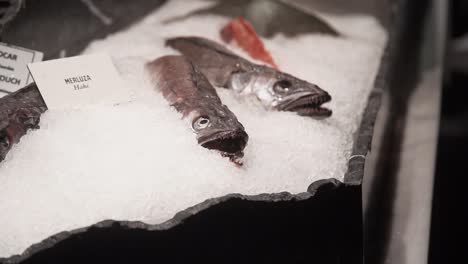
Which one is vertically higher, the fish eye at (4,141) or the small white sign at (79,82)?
the small white sign at (79,82)

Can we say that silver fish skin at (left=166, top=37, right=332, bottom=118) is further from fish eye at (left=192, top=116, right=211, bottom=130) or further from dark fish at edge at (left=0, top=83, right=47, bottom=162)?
dark fish at edge at (left=0, top=83, right=47, bottom=162)

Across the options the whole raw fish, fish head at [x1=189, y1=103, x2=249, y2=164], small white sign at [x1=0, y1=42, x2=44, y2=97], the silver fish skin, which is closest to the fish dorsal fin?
the silver fish skin

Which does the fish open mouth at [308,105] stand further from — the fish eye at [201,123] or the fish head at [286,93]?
the fish eye at [201,123]

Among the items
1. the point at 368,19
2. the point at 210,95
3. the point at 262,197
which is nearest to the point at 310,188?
the point at 262,197

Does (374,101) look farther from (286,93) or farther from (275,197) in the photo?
(275,197)

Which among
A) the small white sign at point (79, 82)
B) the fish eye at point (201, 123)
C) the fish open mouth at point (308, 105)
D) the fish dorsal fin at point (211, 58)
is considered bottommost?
the fish eye at point (201, 123)

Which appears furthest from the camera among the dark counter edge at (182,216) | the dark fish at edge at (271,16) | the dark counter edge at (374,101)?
the dark fish at edge at (271,16)

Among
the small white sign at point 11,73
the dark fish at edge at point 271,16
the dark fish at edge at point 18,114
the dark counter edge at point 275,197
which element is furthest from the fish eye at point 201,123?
the dark fish at edge at point 271,16

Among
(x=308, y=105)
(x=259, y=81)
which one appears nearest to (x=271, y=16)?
(x=259, y=81)
